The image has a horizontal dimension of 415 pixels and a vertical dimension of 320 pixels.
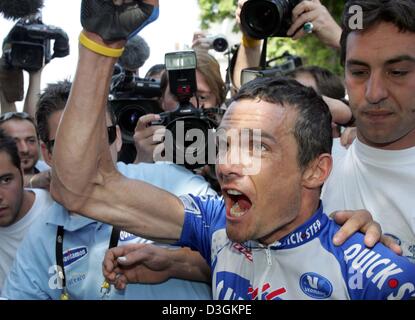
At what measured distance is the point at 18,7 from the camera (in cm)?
258

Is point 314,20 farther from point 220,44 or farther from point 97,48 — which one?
point 220,44

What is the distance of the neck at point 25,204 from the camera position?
125 inches

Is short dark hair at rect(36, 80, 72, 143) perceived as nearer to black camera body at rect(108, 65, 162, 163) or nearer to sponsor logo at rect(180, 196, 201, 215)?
black camera body at rect(108, 65, 162, 163)

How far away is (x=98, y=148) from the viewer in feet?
5.81

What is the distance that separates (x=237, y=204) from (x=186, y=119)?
0.68 m

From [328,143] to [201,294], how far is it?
0.73 meters

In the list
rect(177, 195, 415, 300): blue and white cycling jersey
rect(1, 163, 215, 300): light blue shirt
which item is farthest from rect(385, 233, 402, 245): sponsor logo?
rect(1, 163, 215, 300): light blue shirt


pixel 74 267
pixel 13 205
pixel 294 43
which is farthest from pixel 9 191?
pixel 294 43

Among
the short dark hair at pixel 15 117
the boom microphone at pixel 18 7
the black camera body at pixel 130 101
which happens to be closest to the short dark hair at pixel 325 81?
the black camera body at pixel 130 101

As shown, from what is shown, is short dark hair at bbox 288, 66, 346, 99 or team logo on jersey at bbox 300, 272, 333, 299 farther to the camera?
short dark hair at bbox 288, 66, 346, 99

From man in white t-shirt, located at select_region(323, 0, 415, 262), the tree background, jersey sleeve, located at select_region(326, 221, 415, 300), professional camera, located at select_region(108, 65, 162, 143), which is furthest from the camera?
the tree background

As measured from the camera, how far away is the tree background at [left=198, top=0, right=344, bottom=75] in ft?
36.0

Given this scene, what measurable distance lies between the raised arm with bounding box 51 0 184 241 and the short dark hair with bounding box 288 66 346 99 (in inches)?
54.4

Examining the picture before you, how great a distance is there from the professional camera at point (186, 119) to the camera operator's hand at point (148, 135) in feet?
0.27
